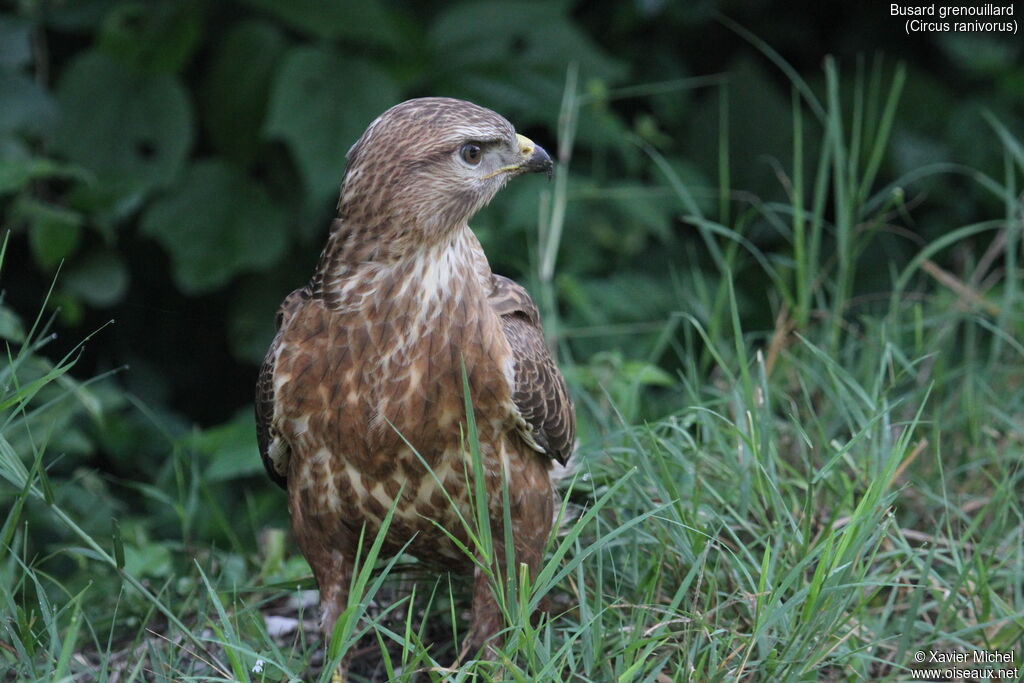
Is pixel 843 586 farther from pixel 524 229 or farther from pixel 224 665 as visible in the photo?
pixel 524 229

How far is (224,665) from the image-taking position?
10.2 feet

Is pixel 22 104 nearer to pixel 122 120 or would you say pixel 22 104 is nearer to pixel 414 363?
pixel 122 120

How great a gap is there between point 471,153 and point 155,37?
2645mm

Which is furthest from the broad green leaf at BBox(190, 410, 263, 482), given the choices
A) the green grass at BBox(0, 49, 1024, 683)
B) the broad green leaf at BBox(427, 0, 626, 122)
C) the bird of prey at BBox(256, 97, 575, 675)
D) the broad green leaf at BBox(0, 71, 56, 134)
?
the broad green leaf at BBox(427, 0, 626, 122)

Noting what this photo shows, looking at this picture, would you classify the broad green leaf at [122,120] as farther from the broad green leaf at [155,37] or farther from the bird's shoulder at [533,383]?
the bird's shoulder at [533,383]

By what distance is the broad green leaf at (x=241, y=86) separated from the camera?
5.11 m

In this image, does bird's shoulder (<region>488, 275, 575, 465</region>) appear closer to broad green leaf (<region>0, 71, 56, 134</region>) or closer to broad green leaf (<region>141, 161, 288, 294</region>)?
broad green leaf (<region>141, 161, 288, 294</region>)

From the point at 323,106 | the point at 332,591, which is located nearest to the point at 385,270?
the point at 332,591

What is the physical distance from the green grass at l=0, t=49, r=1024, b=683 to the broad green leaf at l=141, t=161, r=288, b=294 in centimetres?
98

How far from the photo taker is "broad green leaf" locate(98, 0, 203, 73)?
5.04 m

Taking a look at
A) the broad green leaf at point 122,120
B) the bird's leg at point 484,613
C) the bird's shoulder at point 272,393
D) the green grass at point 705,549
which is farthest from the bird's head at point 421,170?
the broad green leaf at point 122,120

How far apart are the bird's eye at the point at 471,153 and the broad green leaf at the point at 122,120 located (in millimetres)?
2417

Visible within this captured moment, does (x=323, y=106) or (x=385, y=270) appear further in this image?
(x=323, y=106)

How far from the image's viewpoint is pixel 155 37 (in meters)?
5.07
